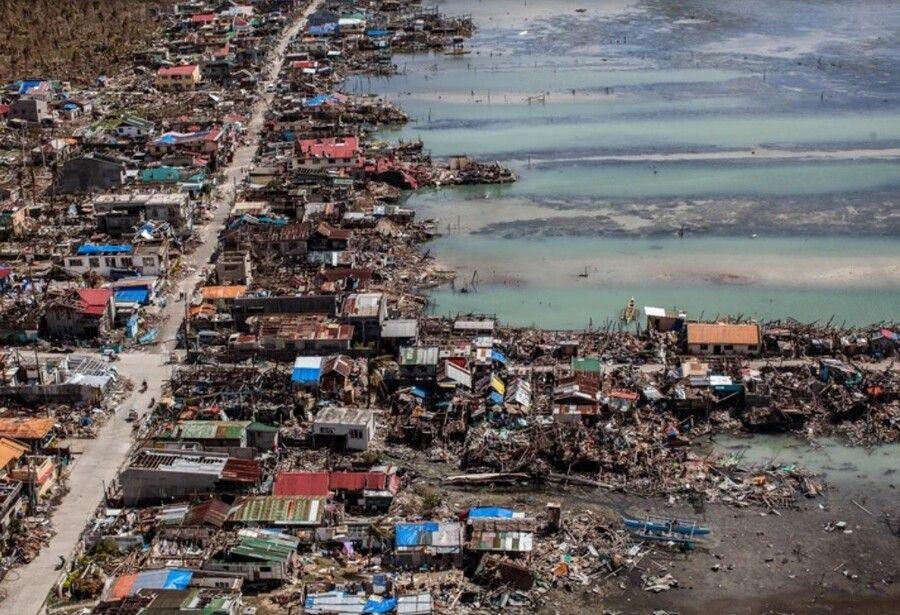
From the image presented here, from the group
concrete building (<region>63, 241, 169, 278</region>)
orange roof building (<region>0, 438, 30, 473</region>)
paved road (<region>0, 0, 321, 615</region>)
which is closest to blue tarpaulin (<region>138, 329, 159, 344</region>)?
paved road (<region>0, 0, 321, 615</region>)

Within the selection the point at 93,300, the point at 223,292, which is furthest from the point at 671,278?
the point at 93,300

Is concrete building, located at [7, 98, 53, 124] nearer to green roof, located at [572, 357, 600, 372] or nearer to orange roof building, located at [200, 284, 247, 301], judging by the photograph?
orange roof building, located at [200, 284, 247, 301]

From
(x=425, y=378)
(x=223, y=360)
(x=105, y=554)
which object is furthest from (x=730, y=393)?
(x=105, y=554)

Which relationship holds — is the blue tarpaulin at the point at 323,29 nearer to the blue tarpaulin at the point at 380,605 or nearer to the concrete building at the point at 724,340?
the concrete building at the point at 724,340

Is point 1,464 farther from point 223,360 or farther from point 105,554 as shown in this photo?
point 223,360

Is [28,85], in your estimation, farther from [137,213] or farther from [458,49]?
[458,49]

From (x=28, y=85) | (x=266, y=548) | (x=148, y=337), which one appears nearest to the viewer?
(x=266, y=548)
